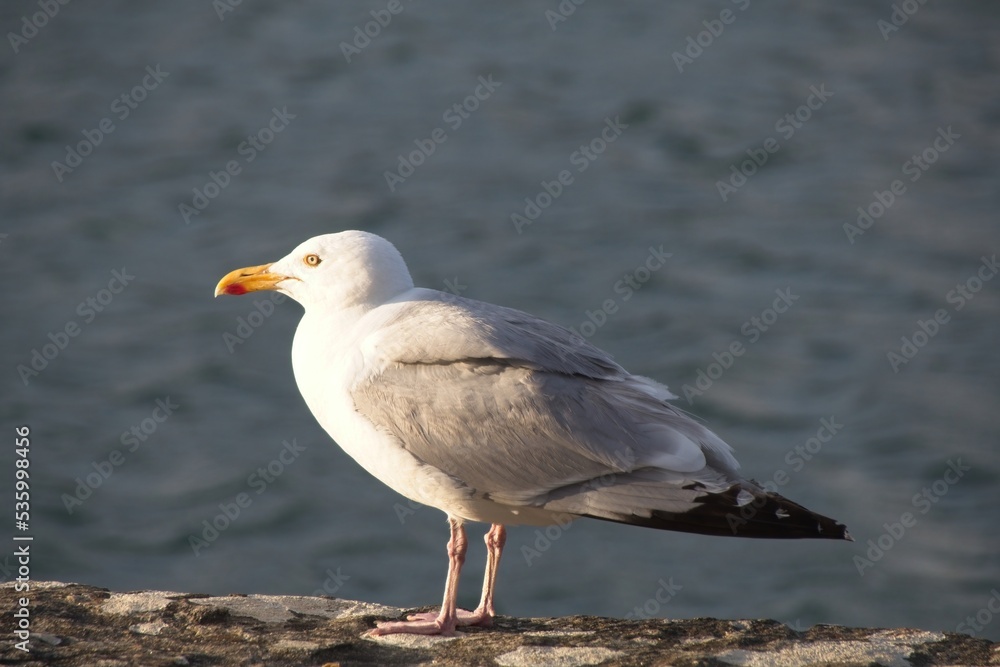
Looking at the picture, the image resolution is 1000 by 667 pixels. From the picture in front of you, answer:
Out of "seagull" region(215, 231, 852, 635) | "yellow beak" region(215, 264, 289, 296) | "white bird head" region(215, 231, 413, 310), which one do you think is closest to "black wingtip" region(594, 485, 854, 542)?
"seagull" region(215, 231, 852, 635)

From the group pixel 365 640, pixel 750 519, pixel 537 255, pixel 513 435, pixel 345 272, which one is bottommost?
pixel 365 640

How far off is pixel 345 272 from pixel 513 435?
1314 mm

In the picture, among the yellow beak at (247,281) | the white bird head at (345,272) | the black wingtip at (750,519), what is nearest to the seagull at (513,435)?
the black wingtip at (750,519)

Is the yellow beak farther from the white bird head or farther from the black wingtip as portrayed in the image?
the black wingtip

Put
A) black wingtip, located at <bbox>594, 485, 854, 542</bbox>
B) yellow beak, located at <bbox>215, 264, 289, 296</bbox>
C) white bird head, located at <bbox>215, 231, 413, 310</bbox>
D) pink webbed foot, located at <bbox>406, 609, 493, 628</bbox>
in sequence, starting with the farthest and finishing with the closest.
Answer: yellow beak, located at <bbox>215, 264, 289, 296</bbox> < white bird head, located at <bbox>215, 231, 413, 310</bbox> < pink webbed foot, located at <bbox>406, 609, 493, 628</bbox> < black wingtip, located at <bbox>594, 485, 854, 542</bbox>

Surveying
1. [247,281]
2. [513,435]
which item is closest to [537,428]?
[513,435]

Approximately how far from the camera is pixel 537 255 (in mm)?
16594

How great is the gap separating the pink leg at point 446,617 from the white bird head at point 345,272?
1207 millimetres

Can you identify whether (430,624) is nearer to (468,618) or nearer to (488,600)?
(468,618)

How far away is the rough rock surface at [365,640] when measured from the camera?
5176 mm

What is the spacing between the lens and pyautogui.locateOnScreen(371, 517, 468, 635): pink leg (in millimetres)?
5645

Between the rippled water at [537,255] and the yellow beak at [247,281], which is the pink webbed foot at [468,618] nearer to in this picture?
the yellow beak at [247,281]

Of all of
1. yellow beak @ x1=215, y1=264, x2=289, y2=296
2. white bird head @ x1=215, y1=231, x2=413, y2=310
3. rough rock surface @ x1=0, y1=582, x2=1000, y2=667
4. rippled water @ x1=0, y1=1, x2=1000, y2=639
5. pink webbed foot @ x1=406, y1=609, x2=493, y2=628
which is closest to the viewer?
rough rock surface @ x1=0, y1=582, x2=1000, y2=667

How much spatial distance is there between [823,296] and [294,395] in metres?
6.68
